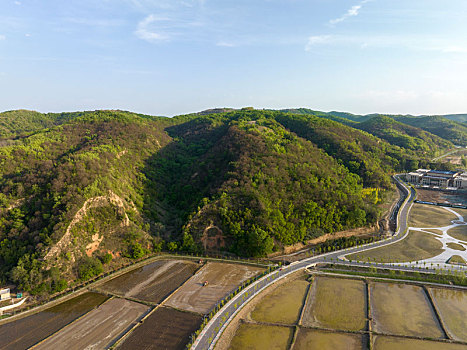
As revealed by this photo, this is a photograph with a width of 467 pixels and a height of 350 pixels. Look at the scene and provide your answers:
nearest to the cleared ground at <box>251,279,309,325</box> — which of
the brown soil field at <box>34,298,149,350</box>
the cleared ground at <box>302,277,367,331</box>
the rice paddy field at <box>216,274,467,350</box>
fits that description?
the rice paddy field at <box>216,274,467,350</box>

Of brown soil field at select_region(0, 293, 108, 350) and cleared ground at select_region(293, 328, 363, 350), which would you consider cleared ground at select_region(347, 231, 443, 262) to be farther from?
brown soil field at select_region(0, 293, 108, 350)

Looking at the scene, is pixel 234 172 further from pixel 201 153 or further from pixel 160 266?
pixel 201 153

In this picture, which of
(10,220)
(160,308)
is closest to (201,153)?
(10,220)

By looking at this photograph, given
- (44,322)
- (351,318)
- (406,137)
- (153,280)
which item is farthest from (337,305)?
(406,137)

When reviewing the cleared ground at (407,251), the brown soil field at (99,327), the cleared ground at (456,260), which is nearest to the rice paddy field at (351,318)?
the cleared ground at (407,251)

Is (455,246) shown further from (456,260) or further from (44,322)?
(44,322)

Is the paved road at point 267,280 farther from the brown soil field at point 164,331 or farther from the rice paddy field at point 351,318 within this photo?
the brown soil field at point 164,331
